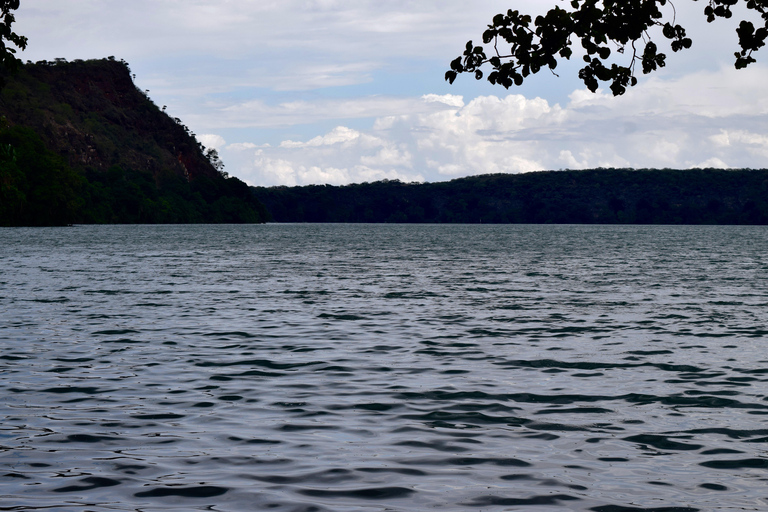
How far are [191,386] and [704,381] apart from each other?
1025 cm

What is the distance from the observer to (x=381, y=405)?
597 inches

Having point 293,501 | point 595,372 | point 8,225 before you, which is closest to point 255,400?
point 293,501

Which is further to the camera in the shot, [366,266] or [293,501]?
[366,266]

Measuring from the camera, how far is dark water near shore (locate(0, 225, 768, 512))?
405 inches

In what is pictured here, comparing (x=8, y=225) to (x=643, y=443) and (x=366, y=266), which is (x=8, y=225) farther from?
(x=643, y=443)

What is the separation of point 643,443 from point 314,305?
2290cm

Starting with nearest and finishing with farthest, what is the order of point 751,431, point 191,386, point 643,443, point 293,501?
point 293,501 < point 643,443 < point 751,431 < point 191,386

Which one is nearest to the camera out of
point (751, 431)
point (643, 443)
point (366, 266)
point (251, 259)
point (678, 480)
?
point (678, 480)

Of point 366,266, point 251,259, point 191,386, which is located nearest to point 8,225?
point 251,259

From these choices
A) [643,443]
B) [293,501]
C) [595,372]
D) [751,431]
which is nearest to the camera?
[293,501]

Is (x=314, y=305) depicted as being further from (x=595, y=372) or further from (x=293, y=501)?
(x=293, y=501)

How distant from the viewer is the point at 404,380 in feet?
58.3

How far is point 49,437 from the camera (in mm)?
12672

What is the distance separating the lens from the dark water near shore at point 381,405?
10.3 m
